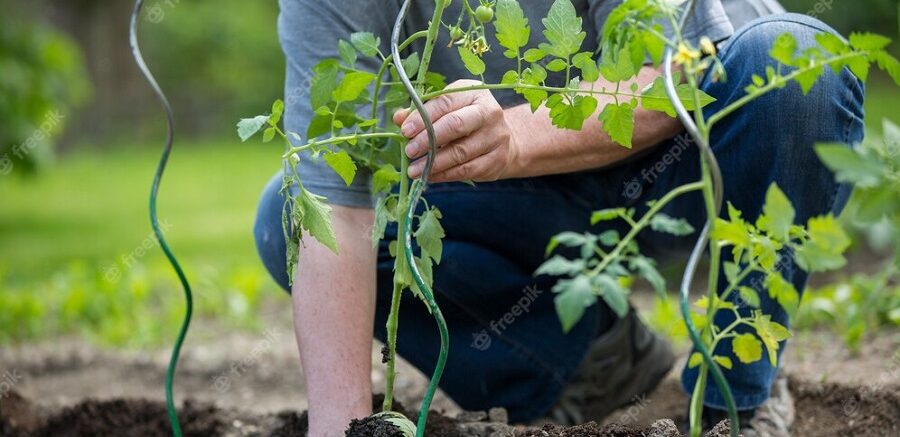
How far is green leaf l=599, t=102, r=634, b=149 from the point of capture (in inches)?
52.9

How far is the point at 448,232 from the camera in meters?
2.24

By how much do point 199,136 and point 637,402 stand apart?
32.4 feet

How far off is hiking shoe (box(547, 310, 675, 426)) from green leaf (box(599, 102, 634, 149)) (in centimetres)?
106

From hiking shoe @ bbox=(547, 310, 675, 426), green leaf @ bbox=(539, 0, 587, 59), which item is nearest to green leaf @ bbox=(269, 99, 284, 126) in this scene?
green leaf @ bbox=(539, 0, 587, 59)

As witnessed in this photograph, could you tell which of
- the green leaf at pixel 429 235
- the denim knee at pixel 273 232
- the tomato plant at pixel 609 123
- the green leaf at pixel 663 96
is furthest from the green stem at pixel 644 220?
the denim knee at pixel 273 232

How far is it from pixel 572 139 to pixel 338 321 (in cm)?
51

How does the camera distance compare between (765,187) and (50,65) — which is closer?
(765,187)

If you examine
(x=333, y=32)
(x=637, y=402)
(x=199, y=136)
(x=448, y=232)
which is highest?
(x=333, y=32)

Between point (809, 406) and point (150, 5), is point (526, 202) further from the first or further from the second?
point (150, 5)

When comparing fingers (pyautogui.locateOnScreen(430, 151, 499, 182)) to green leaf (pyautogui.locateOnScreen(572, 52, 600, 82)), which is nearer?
green leaf (pyautogui.locateOnScreen(572, 52, 600, 82))

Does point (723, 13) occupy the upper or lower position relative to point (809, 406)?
upper

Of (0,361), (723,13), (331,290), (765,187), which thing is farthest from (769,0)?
(0,361)

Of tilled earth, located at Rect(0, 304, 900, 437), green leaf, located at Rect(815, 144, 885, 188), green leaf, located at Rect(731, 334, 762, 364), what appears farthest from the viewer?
tilled earth, located at Rect(0, 304, 900, 437)

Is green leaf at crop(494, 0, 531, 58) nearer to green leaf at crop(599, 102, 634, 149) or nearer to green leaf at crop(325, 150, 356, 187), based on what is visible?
green leaf at crop(599, 102, 634, 149)
